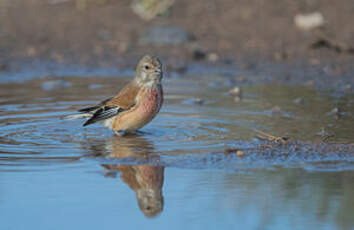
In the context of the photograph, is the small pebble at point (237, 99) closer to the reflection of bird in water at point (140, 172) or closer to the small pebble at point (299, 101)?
the small pebble at point (299, 101)

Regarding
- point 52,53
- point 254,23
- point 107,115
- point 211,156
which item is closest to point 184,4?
point 254,23

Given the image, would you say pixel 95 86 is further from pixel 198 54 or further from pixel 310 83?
pixel 310 83

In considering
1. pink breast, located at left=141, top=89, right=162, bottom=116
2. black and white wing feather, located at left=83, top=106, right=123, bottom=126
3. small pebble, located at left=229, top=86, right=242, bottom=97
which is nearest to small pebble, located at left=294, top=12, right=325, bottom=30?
small pebble, located at left=229, top=86, right=242, bottom=97

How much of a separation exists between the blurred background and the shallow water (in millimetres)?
2813

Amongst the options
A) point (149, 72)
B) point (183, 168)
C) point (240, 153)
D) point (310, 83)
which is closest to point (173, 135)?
point (149, 72)

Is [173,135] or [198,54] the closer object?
[173,135]

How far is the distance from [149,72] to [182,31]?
5.05 metres

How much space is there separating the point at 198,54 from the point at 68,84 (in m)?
2.56

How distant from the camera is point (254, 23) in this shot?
41.4ft

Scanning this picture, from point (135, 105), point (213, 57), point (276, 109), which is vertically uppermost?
point (213, 57)

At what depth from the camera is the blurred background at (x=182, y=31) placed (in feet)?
38.1

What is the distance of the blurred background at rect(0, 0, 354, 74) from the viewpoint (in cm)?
1162

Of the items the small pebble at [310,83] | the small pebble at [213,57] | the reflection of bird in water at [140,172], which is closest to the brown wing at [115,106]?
the reflection of bird in water at [140,172]

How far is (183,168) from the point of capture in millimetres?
5586
